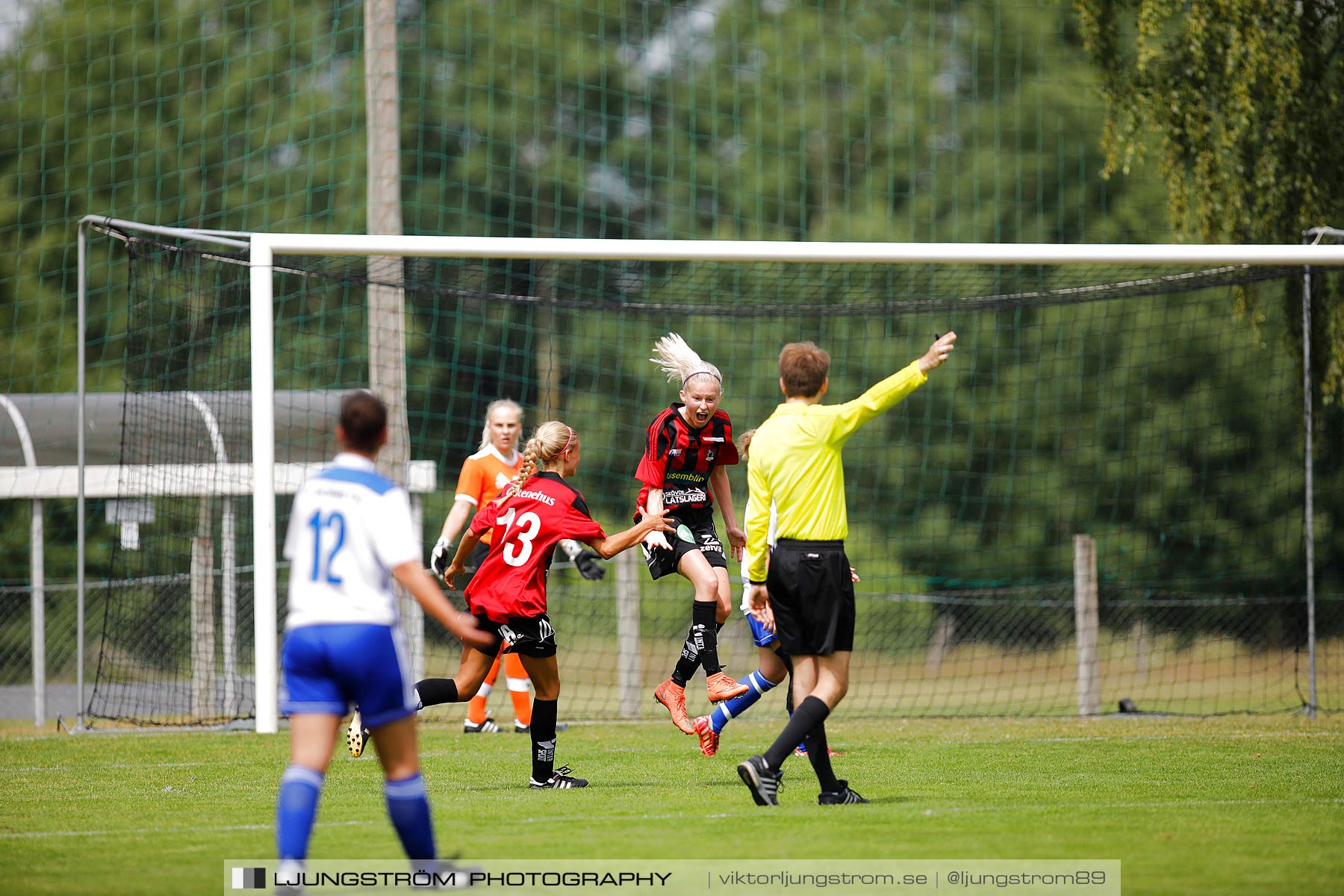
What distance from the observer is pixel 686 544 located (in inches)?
321

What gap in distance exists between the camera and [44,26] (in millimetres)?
23719

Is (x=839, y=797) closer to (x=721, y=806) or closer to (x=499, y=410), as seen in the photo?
(x=721, y=806)

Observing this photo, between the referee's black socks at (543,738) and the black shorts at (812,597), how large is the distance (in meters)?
1.39

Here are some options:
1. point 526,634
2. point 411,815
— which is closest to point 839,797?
point 526,634

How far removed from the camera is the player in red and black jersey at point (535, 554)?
641 centimetres

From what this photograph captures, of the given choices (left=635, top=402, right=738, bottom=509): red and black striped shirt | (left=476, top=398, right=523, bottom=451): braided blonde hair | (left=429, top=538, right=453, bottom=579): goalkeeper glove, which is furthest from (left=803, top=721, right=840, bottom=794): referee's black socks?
(left=476, top=398, right=523, bottom=451): braided blonde hair

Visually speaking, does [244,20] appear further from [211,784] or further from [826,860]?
[826,860]

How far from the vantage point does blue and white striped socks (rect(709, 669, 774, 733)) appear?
7234 millimetres

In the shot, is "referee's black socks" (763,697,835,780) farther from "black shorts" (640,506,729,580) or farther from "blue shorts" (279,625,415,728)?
"black shorts" (640,506,729,580)

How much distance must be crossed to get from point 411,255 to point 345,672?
19.8ft

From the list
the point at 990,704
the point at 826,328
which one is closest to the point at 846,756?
the point at 990,704

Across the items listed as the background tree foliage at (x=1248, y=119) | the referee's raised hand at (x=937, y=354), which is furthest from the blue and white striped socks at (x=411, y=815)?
the background tree foliage at (x=1248, y=119)

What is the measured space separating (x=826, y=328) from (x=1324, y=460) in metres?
8.21

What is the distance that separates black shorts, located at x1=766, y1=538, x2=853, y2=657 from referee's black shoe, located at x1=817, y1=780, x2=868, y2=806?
674 millimetres
